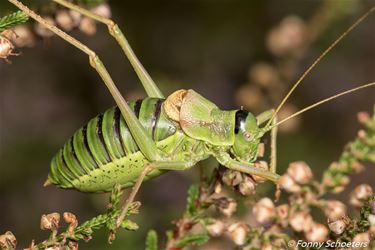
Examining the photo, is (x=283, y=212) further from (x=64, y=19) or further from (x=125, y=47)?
(x=64, y=19)

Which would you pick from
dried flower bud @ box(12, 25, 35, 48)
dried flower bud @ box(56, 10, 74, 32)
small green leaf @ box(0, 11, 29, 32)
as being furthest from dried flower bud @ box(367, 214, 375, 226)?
dried flower bud @ box(12, 25, 35, 48)

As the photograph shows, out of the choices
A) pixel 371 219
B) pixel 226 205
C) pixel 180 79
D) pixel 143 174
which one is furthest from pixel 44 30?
pixel 180 79

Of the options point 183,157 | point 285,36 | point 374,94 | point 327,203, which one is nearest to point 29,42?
point 183,157

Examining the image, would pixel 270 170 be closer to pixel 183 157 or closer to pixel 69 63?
pixel 183 157

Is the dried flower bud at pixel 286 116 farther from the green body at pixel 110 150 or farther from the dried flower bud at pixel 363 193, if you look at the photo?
the dried flower bud at pixel 363 193

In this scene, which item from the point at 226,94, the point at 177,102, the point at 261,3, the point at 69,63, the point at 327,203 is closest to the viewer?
the point at 327,203

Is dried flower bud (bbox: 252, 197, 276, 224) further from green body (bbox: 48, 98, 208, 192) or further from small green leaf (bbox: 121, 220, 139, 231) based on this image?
green body (bbox: 48, 98, 208, 192)

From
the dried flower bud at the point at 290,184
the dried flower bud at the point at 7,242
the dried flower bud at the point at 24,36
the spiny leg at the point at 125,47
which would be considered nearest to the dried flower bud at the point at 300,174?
the dried flower bud at the point at 290,184
